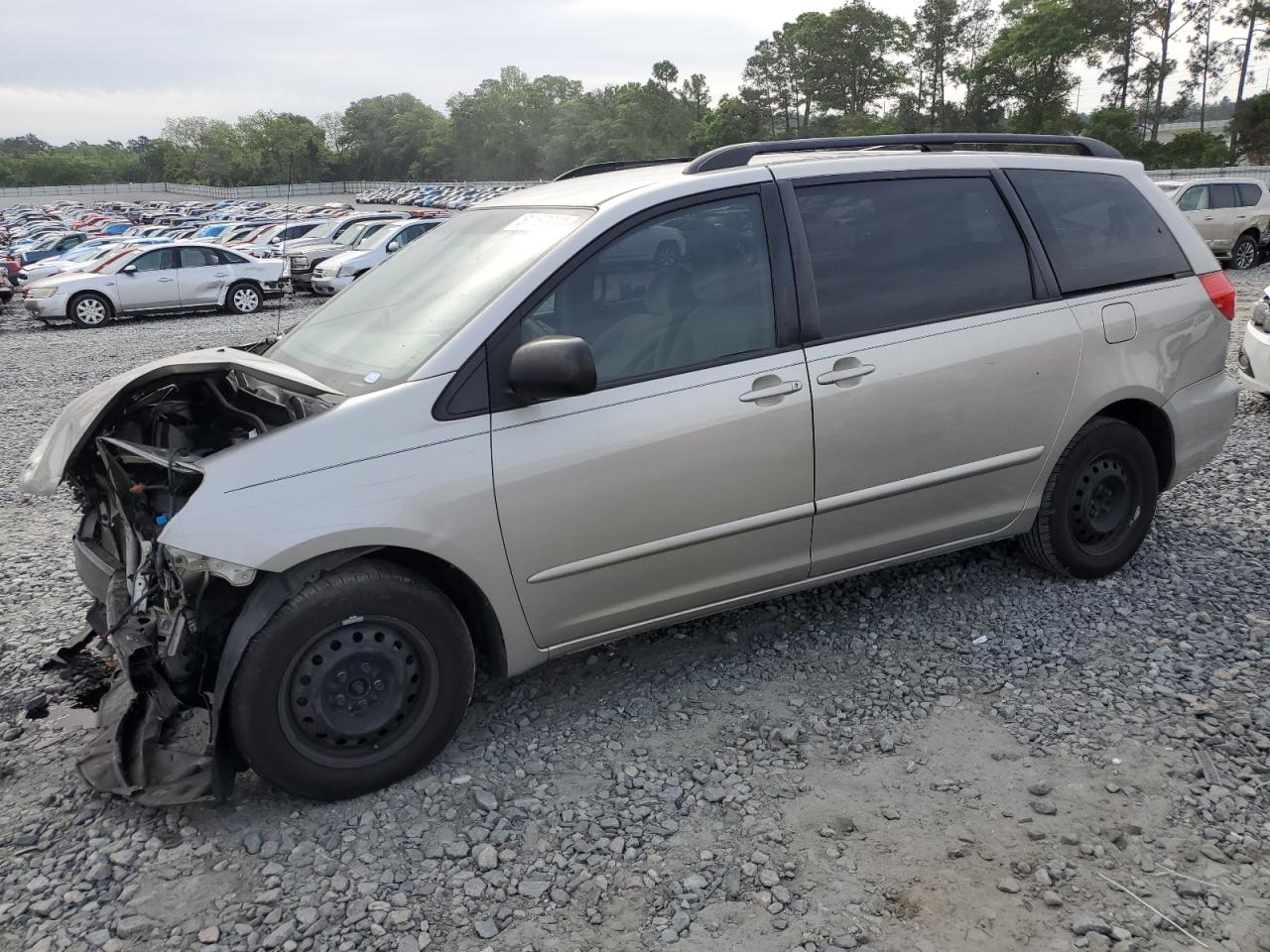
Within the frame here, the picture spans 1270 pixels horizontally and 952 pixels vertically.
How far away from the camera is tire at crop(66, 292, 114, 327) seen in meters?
18.1

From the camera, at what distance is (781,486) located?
3543 millimetres

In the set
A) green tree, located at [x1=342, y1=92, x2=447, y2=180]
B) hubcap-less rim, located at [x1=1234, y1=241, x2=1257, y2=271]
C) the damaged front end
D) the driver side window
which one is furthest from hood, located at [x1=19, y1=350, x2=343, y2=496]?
green tree, located at [x1=342, y1=92, x2=447, y2=180]

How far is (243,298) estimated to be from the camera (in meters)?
19.5

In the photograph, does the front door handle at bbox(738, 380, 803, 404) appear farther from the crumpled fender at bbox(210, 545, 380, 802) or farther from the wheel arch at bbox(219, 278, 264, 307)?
the wheel arch at bbox(219, 278, 264, 307)

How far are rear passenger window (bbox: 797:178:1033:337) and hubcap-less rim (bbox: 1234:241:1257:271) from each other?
57.4 ft

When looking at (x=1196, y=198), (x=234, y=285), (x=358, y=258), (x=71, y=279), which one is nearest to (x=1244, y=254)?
(x=1196, y=198)

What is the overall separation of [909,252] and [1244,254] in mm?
18170

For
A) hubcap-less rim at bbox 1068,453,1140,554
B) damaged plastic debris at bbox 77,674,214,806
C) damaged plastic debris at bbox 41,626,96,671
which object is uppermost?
hubcap-less rim at bbox 1068,453,1140,554

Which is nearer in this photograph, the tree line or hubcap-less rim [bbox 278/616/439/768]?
hubcap-less rim [bbox 278/616/439/768]

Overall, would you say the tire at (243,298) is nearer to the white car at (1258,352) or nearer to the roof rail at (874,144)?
the roof rail at (874,144)

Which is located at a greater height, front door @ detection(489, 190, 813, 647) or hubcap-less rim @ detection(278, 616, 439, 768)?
front door @ detection(489, 190, 813, 647)

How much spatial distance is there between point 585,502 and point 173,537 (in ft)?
4.01

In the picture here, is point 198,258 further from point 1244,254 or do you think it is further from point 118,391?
point 1244,254

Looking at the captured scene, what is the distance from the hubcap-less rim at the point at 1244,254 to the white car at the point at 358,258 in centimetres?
1510
